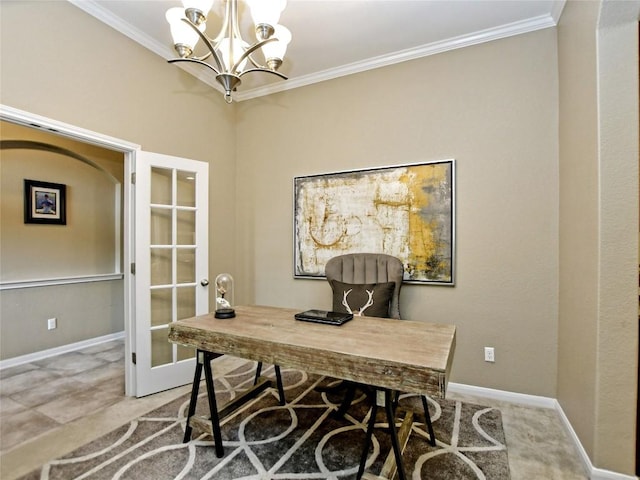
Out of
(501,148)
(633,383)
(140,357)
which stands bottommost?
(140,357)

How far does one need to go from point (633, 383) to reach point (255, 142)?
12.4ft

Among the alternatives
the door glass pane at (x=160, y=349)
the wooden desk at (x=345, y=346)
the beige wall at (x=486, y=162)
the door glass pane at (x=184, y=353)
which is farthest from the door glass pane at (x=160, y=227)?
the beige wall at (x=486, y=162)

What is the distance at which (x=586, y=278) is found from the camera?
1896 mm

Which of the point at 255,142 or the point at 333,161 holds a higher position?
the point at 255,142

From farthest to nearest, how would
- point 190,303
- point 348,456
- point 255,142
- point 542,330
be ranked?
point 255,142, point 190,303, point 542,330, point 348,456

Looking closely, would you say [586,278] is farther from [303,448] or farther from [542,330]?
[303,448]

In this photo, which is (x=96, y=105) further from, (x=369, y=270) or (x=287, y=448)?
(x=287, y=448)

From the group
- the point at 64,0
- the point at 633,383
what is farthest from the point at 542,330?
the point at 64,0

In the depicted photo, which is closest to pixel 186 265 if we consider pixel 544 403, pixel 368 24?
pixel 368 24

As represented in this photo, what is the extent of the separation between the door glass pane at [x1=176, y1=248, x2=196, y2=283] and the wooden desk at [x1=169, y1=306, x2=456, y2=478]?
115cm

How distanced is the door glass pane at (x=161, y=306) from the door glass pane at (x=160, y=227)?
46 centimetres

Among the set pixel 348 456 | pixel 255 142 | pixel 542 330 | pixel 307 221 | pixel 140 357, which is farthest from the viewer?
pixel 255 142

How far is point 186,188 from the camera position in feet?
10.3

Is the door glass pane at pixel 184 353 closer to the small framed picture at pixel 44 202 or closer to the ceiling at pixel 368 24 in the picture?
the small framed picture at pixel 44 202
